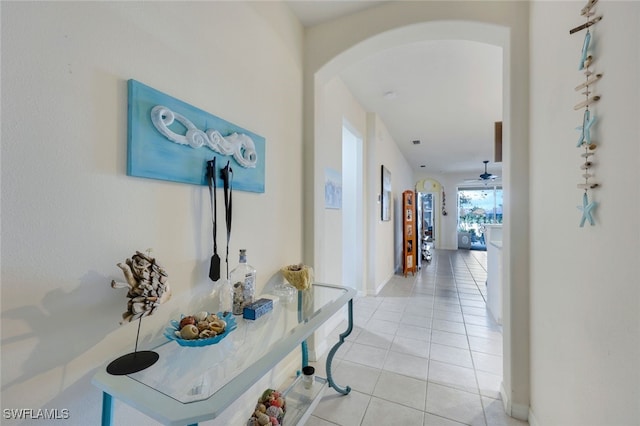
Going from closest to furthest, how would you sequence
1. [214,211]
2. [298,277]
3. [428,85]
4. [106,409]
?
[106,409], [214,211], [298,277], [428,85]

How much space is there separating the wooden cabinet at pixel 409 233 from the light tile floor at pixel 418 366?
1.67 m

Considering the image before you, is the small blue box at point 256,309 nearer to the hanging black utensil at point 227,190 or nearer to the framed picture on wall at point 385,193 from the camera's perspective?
the hanging black utensil at point 227,190

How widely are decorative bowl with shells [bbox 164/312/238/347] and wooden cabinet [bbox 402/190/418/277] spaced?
194 inches

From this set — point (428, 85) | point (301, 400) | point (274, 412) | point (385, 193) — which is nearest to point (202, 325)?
point (274, 412)

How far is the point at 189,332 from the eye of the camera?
92cm

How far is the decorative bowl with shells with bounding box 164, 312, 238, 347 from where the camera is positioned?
0.91 metres

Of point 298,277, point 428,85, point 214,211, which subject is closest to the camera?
point 214,211

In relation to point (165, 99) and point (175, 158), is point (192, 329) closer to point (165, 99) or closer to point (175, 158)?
point (175, 158)

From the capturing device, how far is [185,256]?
3.66ft

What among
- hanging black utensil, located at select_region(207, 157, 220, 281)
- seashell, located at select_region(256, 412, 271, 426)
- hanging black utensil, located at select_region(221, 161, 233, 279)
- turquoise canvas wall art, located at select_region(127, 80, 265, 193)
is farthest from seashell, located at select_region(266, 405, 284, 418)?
turquoise canvas wall art, located at select_region(127, 80, 265, 193)

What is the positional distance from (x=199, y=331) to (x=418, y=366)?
6.16ft

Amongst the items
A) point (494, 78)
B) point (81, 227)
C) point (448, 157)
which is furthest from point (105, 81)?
point (448, 157)

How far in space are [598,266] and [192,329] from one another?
1429mm

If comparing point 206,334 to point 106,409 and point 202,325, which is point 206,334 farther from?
point 106,409
